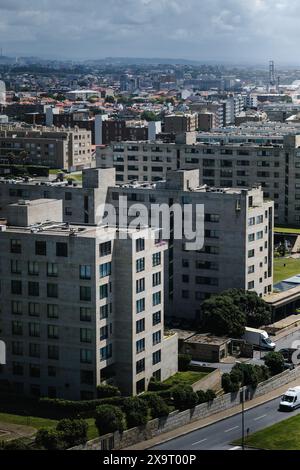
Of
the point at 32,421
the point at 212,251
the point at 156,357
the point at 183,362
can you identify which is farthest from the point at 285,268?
the point at 32,421

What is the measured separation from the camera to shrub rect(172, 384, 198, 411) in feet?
130

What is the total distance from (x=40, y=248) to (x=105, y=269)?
2761mm

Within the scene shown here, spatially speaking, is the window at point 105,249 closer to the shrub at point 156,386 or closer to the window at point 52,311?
the window at point 52,311

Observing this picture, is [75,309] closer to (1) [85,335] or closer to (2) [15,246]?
(1) [85,335]

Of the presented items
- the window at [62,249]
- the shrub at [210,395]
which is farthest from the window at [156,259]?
the shrub at [210,395]

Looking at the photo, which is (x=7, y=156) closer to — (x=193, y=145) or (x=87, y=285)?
(x=193, y=145)

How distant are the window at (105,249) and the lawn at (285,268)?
23.1 meters

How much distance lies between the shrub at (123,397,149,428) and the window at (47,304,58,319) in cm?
551

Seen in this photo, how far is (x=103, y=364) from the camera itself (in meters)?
41.5

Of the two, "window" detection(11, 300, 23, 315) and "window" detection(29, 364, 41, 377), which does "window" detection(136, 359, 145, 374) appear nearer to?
"window" detection(29, 364, 41, 377)

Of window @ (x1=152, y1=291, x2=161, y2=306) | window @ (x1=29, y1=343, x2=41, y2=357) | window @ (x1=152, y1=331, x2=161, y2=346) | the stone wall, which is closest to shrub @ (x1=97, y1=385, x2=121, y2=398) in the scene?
the stone wall
